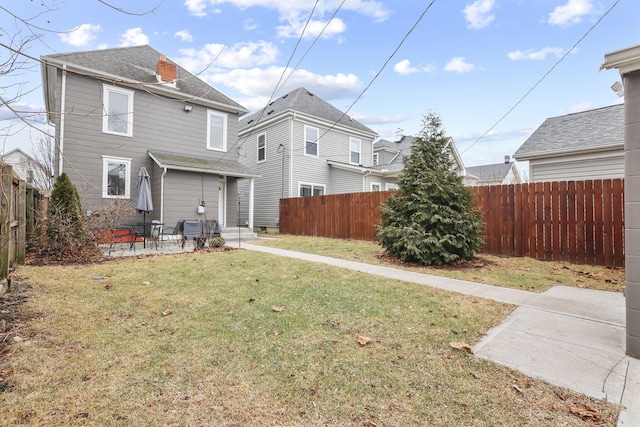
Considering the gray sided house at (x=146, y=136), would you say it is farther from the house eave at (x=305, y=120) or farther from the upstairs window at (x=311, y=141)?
the upstairs window at (x=311, y=141)

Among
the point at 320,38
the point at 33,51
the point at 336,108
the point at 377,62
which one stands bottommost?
the point at 33,51

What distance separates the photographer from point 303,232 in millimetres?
15594

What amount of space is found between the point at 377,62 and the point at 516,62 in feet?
17.6

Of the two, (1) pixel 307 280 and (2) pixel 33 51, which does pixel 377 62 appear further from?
(2) pixel 33 51

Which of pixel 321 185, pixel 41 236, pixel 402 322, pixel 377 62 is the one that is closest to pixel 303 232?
pixel 321 185

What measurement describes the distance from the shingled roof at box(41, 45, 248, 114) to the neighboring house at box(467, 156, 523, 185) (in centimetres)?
2746

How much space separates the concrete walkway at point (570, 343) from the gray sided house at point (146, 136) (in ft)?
34.2

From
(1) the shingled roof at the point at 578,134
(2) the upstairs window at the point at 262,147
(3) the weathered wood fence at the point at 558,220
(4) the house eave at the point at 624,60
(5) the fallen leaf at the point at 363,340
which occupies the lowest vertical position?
(5) the fallen leaf at the point at 363,340

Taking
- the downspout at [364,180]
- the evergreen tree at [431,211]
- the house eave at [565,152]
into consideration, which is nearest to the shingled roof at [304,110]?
the downspout at [364,180]

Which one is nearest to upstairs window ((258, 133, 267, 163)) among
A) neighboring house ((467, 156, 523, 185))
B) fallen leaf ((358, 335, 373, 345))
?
fallen leaf ((358, 335, 373, 345))

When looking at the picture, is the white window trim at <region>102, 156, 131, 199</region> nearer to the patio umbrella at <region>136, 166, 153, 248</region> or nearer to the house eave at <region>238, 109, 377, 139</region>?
the patio umbrella at <region>136, 166, 153, 248</region>

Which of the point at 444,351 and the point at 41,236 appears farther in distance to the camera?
the point at 41,236

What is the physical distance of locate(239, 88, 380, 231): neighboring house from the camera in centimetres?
1739

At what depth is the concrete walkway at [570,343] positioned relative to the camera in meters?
2.37
